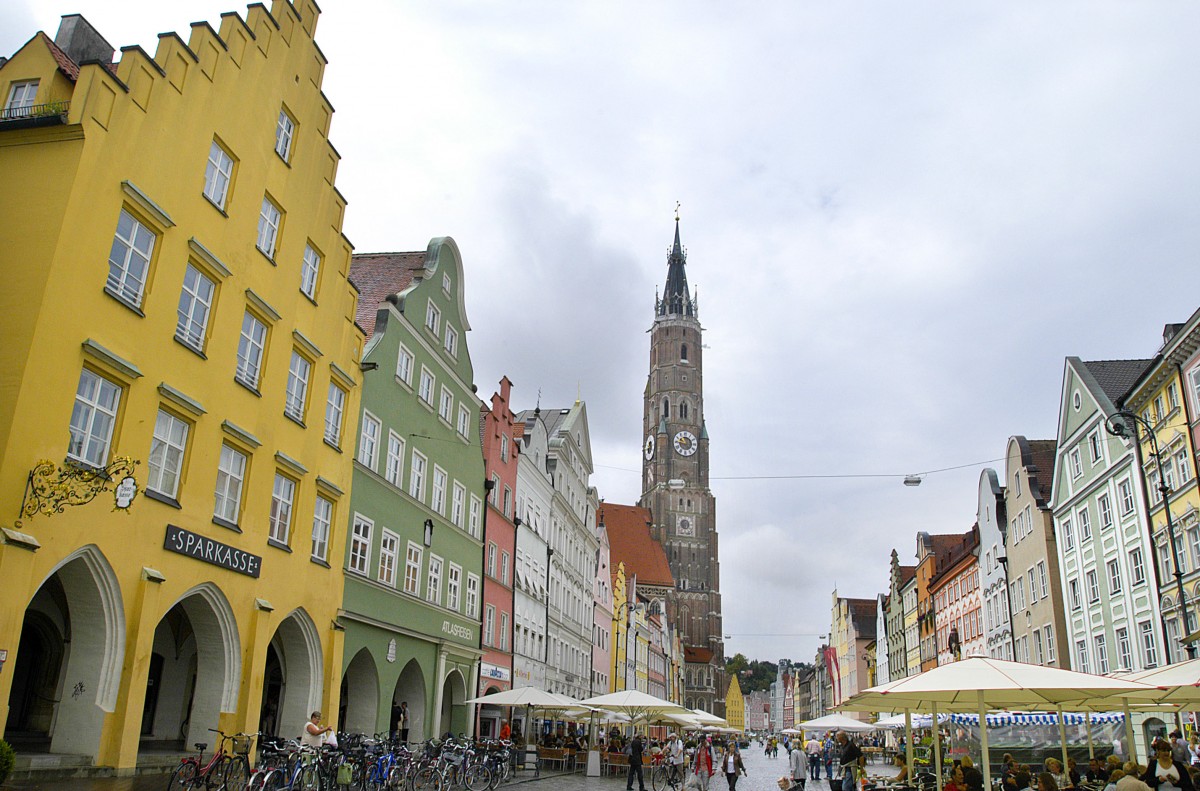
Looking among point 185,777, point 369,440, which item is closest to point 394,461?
point 369,440

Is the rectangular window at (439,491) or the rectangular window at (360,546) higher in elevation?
the rectangular window at (439,491)

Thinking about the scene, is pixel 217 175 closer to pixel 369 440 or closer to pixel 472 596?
pixel 369 440

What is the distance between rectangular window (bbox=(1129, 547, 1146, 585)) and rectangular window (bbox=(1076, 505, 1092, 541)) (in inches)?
149

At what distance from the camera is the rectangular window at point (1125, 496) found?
32.5 meters

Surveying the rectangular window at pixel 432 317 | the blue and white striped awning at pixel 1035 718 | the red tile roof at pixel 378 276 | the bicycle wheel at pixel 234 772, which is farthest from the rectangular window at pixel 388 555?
the blue and white striped awning at pixel 1035 718

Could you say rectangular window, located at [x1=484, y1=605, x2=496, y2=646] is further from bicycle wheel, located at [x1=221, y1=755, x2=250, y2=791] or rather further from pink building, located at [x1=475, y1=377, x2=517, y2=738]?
bicycle wheel, located at [x1=221, y1=755, x2=250, y2=791]

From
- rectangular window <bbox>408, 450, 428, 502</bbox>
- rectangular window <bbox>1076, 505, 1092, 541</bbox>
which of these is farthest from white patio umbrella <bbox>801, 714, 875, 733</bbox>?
rectangular window <bbox>408, 450, 428, 502</bbox>

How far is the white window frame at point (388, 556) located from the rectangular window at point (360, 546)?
68 centimetres

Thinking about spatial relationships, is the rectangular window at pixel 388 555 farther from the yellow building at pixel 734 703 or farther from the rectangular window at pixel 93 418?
the yellow building at pixel 734 703

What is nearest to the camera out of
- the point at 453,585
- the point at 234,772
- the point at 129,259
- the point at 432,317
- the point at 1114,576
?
the point at 234,772

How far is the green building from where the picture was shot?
950 inches

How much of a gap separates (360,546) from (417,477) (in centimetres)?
405

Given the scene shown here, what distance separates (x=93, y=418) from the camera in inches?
580

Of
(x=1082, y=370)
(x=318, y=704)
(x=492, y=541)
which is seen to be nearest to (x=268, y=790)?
(x=318, y=704)
